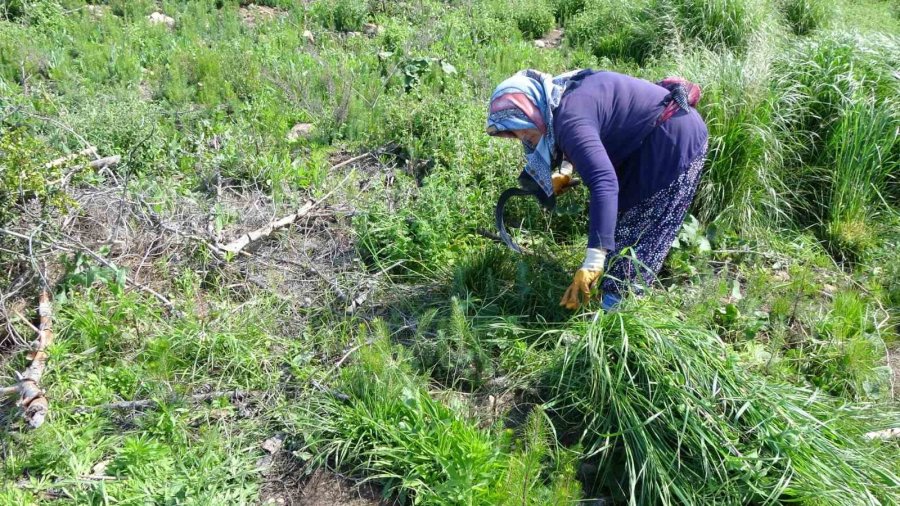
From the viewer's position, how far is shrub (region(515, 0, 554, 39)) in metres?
7.41

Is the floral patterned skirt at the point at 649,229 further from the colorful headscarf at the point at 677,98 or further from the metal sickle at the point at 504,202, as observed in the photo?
the metal sickle at the point at 504,202

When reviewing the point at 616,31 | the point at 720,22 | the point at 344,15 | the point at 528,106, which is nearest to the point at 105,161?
the point at 528,106

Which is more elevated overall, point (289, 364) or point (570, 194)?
point (570, 194)

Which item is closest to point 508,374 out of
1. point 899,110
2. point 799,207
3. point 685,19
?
point 799,207

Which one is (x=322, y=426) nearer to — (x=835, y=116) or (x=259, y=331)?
(x=259, y=331)

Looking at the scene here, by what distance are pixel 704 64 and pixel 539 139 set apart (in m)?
2.53

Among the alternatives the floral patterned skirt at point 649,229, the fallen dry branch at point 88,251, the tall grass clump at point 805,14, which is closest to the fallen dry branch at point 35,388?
the fallen dry branch at point 88,251

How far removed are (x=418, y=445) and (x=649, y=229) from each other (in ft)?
5.16

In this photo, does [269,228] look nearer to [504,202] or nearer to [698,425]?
[504,202]

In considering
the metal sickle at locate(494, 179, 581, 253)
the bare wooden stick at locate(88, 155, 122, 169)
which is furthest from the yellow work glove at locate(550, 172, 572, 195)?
the bare wooden stick at locate(88, 155, 122, 169)

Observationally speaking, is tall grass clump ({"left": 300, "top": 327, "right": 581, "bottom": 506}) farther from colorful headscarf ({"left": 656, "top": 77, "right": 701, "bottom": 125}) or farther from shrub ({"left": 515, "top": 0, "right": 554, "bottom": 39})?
shrub ({"left": 515, "top": 0, "right": 554, "bottom": 39})

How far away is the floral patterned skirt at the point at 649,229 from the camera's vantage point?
3350mm

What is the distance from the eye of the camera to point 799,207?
4656mm

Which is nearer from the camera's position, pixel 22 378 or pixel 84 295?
pixel 22 378
